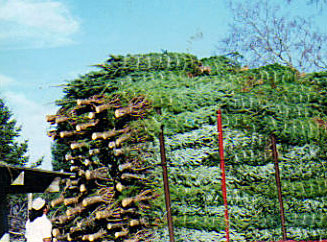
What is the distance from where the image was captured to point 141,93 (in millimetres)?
6641

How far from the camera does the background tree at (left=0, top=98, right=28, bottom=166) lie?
2984 cm

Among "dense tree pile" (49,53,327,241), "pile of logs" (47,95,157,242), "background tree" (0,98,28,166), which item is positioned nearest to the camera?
"dense tree pile" (49,53,327,241)

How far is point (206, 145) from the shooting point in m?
6.17

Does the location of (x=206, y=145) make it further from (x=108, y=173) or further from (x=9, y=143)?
(x=9, y=143)

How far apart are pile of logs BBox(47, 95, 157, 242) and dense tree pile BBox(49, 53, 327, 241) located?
2 cm

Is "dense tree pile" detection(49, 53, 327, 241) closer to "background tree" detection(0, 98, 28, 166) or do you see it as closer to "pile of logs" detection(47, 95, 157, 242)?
"pile of logs" detection(47, 95, 157, 242)

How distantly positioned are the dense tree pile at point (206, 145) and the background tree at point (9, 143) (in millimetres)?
24356

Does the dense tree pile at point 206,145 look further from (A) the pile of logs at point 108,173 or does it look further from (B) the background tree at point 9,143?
(B) the background tree at point 9,143

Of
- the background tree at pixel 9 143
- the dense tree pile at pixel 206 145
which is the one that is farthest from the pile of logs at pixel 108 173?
the background tree at pixel 9 143

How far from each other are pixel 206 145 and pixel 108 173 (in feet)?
5.53

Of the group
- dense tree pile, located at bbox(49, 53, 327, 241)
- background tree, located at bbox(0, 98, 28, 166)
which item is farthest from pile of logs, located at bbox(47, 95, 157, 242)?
background tree, located at bbox(0, 98, 28, 166)

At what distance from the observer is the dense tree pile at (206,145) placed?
6133mm

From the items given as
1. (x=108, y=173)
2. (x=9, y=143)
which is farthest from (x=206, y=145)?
(x=9, y=143)

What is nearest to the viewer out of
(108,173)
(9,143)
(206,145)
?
(206,145)
